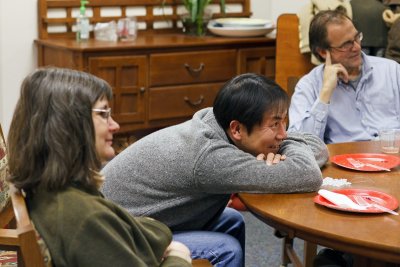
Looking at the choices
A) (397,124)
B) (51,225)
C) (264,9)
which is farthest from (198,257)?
(264,9)

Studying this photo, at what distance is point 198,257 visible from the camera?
7.22 ft

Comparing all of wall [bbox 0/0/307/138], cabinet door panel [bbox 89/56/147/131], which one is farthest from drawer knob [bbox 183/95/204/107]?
wall [bbox 0/0/307/138]

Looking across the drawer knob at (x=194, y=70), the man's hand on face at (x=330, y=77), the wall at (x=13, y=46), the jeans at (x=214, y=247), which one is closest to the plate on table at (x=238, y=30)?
the drawer knob at (x=194, y=70)

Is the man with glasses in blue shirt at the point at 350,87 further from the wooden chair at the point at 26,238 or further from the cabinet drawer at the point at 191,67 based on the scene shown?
the wooden chair at the point at 26,238

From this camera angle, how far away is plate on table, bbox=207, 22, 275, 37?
4539mm

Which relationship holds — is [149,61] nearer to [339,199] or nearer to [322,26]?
[322,26]

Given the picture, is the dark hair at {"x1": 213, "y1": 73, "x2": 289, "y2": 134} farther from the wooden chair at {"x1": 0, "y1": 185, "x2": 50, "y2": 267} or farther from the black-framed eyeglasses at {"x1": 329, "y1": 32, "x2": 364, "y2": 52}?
the black-framed eyeglasses at {"x1": 329, "y1": 32, "x2": 364, "y2": 52}

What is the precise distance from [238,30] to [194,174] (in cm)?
254

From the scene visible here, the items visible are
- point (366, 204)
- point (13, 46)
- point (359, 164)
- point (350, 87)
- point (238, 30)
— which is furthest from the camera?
point (238, 30)

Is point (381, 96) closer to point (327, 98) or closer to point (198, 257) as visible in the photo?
point (327, 98)

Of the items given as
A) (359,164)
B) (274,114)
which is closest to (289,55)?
(359,164)

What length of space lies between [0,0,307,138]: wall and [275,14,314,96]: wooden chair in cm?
143

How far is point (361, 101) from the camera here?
3.19m

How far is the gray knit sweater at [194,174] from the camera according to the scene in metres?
2.09
